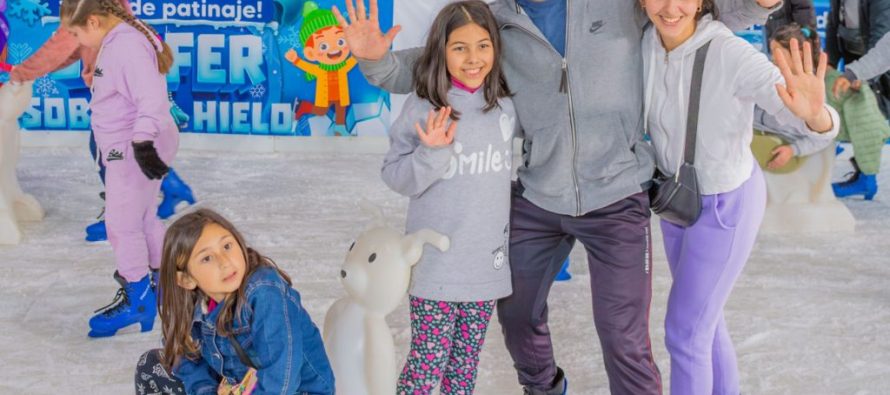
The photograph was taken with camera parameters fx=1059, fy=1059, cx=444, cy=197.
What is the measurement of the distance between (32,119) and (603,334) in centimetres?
584

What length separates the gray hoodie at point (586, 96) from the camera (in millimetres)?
2703

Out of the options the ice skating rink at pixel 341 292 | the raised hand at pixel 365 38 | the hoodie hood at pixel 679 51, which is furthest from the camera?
the ice skating rink at pixel 341 292

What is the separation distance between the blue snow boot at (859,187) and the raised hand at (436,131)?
14.7 feet

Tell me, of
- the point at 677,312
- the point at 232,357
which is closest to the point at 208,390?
the point at 232,357

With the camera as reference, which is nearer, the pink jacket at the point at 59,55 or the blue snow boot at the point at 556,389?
the blue snow boot at the point at 556,389

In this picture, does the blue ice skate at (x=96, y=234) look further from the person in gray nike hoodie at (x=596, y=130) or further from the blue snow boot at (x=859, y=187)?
the blue snow boot at (x=859, y=187)

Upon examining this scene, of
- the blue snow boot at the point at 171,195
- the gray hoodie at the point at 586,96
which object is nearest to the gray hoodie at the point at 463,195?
the gray hoodie at the point at 586,96

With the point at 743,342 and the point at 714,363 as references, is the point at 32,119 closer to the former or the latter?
the point at 743,342

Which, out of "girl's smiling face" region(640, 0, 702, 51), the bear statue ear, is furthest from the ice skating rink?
"girl's smiling face" region(640, 0, 702, 51)

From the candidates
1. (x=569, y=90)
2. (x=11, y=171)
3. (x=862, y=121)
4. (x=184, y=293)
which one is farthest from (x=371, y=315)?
(x=862, y=121)

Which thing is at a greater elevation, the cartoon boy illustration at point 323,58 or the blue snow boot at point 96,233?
the cartoon boy illustration at point 323,58

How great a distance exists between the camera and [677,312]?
2.79 m

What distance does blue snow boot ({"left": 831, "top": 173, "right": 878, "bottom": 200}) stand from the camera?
6426 mm

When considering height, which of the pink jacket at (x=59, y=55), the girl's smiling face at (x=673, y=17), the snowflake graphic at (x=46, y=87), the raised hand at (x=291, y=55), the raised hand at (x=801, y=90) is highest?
the girl's smiling face at (x=673, y=17)
